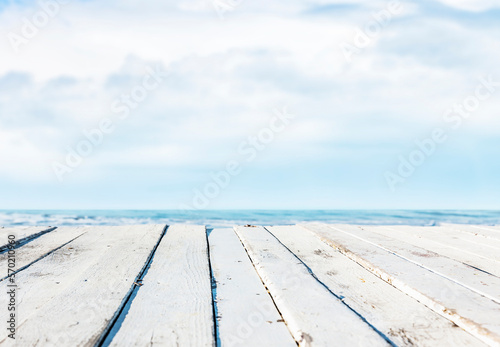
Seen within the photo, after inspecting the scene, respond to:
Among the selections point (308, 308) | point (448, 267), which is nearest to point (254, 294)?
point (308, 308)

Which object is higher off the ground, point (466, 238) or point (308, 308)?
point (466, 238)

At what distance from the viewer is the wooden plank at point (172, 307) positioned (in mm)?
1015

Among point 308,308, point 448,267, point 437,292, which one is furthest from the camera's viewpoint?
point 448,267

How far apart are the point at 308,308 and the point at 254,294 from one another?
0.82 ft

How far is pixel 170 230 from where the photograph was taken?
117 inches

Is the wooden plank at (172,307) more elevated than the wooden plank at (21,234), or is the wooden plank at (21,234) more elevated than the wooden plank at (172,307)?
the wooden plank at (21,234)

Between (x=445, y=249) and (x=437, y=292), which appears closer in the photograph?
(x=437, y=292)

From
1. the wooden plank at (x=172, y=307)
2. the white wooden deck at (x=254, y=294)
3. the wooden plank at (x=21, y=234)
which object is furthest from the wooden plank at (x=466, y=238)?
the wooden plank at (x=21, y=234)

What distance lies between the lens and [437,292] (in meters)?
1.34

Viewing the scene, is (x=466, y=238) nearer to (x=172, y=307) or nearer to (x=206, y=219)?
(x=172, y=307)

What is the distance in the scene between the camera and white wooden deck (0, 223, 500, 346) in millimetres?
1032

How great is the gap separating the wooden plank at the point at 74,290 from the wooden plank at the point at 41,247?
6cm

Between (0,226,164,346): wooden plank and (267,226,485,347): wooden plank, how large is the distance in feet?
2.45

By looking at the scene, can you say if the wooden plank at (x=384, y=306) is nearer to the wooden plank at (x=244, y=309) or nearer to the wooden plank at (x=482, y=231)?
the wooden plank at (x=244, y=309)
